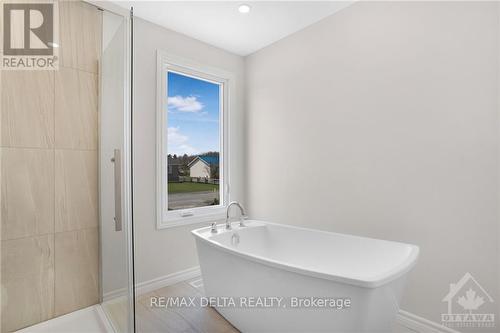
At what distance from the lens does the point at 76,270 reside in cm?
205

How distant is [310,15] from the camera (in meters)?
2.46

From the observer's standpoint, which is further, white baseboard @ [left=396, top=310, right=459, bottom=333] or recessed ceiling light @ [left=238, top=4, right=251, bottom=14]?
recessed ceiling light @ [left=238, top=4, right=251, bottom=14]

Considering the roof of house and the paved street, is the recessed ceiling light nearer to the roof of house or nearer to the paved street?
the roof of house

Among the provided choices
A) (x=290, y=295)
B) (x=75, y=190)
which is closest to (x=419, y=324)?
(x=290, y=295)

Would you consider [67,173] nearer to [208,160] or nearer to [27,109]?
[27,109]

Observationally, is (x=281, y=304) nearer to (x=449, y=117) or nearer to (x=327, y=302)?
(x=327, y=302)

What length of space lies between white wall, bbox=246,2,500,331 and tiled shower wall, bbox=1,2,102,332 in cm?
181

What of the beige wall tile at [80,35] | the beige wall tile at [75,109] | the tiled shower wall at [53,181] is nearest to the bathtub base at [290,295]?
the tiled shower wall at [53,181]

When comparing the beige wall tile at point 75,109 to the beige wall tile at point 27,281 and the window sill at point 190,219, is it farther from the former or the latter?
the window sill at point 190,219

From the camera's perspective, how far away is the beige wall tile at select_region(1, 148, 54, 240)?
172cm

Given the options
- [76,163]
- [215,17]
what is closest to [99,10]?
[215,17]

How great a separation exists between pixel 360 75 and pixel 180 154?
1.92 metres

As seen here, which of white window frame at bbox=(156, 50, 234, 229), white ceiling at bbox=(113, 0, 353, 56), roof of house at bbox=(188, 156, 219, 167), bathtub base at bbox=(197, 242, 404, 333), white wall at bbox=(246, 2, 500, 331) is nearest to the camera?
bathtub base at bbox=(197, 242, 404, 333)

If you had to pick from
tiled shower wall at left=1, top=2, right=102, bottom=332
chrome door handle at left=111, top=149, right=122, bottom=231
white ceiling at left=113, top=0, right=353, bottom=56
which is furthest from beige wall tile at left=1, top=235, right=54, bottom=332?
white ceiling at left=113, top=0, right=353, bottom=56
